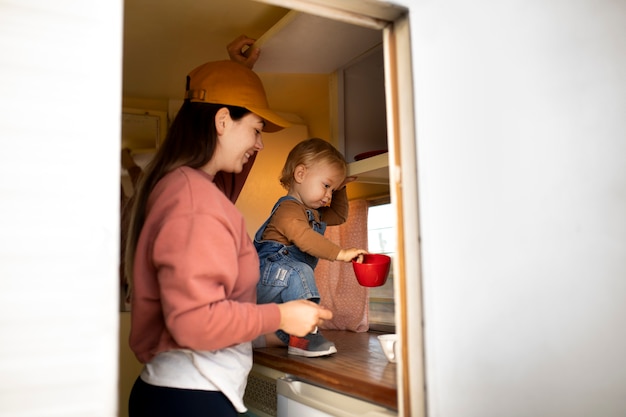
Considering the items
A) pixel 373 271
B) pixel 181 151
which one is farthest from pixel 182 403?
pixel 373 271

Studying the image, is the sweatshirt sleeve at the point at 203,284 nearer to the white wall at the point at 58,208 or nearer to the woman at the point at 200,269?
the woman at the point at 200,269

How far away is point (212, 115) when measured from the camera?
1393 millimetres

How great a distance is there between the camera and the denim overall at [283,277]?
172cm

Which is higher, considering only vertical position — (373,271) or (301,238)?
(301,238)

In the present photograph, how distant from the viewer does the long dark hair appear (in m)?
1.34

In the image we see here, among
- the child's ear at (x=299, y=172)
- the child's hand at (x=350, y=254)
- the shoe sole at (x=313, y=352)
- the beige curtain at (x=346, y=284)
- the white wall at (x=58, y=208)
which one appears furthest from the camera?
the beige curtain at (x=346, y=284)

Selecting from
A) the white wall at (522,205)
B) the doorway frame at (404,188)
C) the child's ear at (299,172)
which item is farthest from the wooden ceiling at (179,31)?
the white wall at (522,205)

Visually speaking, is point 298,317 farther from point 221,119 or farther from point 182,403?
point 221,119

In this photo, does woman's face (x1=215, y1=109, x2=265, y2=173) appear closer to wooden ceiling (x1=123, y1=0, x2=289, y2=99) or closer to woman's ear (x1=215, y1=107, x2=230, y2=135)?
woman's ear (x1=215, y1=107, x2=230, y2=135)

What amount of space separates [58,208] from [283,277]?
1.01 metres

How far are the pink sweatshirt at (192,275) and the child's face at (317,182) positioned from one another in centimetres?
68

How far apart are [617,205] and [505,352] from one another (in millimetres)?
530

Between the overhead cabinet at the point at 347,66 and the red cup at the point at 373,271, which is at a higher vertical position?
the overhead cabinet at the point at 347,66

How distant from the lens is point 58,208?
780 millimetres
